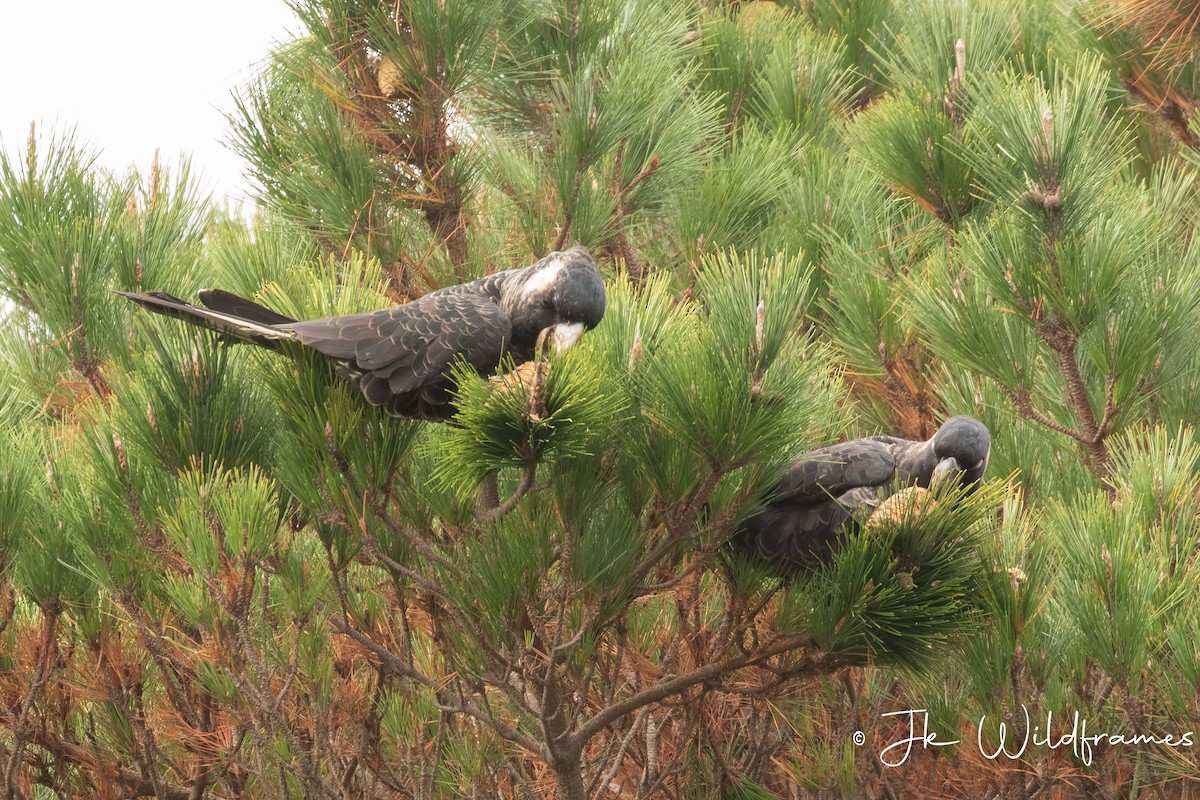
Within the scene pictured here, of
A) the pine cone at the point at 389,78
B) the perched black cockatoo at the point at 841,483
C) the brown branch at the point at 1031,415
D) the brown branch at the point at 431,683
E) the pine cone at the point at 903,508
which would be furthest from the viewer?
the pine cone at the point at 389,78

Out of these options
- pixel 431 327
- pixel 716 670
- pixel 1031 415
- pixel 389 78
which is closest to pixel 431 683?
pixel 716 670

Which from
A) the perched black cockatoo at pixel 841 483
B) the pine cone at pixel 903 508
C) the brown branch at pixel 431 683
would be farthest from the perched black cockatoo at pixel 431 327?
the pine cone at pixel 903 508

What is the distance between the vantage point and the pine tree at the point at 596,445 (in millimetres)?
2234

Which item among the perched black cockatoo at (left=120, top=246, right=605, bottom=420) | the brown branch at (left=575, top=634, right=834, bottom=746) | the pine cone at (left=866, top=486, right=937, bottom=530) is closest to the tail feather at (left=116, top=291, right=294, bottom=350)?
the perched black cockatoo at (left=120, top=246, right=605, bottom=420)

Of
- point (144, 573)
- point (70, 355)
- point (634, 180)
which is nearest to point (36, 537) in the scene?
point (144, 573)

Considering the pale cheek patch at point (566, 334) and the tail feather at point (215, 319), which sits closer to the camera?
the tail feather at point (215, 319)

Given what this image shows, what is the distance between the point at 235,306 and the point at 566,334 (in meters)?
0.55

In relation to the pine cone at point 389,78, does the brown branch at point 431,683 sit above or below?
below

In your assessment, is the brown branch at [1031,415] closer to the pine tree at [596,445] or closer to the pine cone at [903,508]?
the pine tree at [596,445]

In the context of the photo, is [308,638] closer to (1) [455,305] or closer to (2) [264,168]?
(1) [455,305]

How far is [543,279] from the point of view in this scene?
8.06 ft

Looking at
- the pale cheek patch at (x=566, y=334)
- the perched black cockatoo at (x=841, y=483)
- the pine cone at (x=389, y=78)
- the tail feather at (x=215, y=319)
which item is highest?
the pine cone at (x=389, y=78)

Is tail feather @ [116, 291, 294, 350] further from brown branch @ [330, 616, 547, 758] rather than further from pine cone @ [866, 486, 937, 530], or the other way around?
pine cone @ [866, 486, 937, 530]

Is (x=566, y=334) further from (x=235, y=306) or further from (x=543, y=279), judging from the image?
(x=235, y=306)
